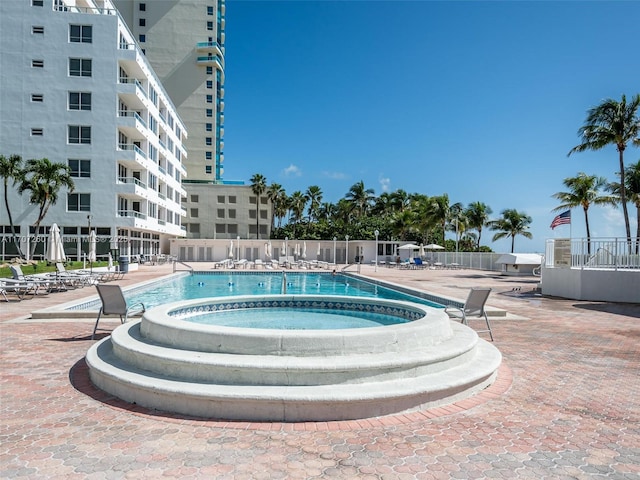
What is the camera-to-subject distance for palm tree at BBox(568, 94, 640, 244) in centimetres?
2514

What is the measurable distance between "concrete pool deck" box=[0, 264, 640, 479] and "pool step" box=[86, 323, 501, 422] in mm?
126

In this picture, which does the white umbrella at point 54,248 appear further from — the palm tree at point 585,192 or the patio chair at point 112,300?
the palm tree at point 585,192

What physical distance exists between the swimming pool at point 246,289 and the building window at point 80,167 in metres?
10.6

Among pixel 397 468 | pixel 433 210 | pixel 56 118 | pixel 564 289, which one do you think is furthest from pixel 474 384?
pixel 433 210

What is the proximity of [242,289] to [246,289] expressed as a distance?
19 centimetres

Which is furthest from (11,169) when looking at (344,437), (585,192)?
(585,192)

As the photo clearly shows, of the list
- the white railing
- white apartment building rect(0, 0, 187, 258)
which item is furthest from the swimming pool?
white apartment building rect(0, 0, 187, 258)

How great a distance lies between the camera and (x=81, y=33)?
30.5 m

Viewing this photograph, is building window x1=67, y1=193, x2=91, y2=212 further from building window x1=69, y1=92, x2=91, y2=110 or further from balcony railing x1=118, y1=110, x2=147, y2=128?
balcony railing x1=118, y1=110, x2=147, y2=128

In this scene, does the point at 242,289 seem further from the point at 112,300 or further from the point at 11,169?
the point at 11,169

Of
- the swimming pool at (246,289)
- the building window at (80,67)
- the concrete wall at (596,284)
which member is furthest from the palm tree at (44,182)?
the concrete wall at (596,284)

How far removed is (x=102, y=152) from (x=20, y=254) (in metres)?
8.52

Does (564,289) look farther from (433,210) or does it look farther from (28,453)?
(433,210)

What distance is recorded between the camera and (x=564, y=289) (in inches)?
658
